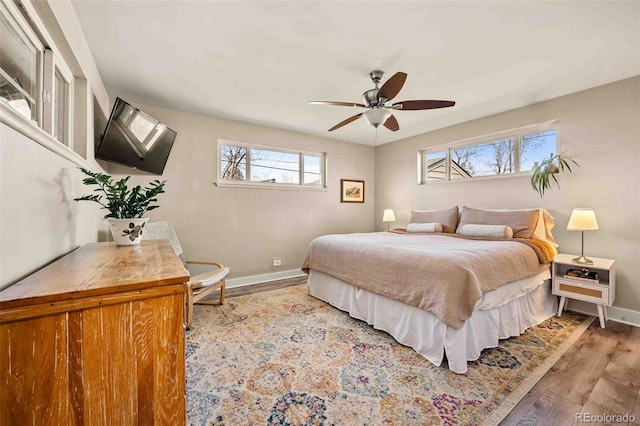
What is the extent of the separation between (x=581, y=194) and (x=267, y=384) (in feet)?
12.3

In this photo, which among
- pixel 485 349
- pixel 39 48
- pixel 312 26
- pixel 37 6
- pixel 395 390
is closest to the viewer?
pixel 37 6

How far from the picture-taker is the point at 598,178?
2.87 metres

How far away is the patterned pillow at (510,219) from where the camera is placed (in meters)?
2.99

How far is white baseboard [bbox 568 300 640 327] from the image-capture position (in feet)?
8.66

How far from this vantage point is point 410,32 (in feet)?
6.52

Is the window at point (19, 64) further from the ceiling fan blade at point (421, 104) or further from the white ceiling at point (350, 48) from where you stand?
the ceiling fan blade at point (421, 104)

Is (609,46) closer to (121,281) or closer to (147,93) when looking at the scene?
(121,281)

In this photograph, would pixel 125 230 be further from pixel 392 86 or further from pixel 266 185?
pixel 266 185

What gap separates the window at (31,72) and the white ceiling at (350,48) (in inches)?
19.1

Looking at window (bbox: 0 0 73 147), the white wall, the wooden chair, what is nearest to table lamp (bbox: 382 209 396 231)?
the wooden chair

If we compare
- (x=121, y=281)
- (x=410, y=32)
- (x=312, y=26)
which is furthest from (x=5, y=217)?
(x=410, y=32)

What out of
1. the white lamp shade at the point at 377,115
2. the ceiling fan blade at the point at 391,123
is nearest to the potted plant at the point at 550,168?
the ceiling fan blade at the point at 391,123

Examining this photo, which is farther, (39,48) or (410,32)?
(410,32)

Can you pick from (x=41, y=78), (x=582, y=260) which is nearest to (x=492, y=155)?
(x=582, y=260)
